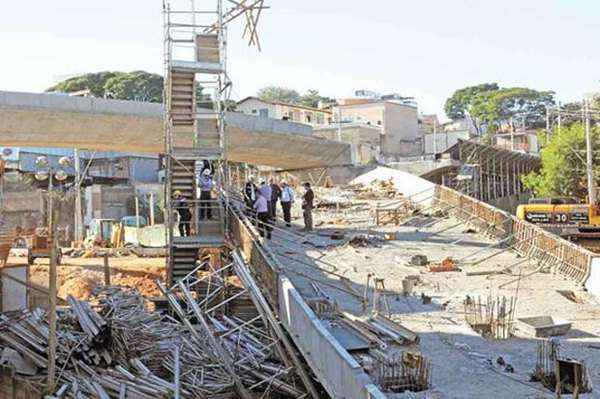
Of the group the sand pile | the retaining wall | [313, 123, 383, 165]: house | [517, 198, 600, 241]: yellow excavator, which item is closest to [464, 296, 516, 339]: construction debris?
the retaining wall

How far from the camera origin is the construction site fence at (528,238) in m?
17.9

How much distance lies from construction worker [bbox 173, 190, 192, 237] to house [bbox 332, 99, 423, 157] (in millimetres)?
40980

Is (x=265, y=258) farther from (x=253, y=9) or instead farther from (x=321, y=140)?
(x=321, y=140)

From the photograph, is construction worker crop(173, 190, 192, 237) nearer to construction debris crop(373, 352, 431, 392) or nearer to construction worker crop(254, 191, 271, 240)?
construction worker crop(254, 191, 271, 240)

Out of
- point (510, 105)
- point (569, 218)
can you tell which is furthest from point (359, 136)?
point (510, 105)

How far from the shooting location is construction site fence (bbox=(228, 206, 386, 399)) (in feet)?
26.4

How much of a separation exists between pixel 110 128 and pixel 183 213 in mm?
13233

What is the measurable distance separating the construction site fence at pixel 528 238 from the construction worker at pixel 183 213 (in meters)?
9.28

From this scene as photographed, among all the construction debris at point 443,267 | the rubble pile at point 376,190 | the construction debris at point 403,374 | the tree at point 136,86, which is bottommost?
the construction debris at point 403,374

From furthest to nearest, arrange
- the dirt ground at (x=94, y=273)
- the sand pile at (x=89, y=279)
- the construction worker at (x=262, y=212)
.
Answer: the dirt ground at (x=94, y=273), the sand pile at (x=89, y=279), the construction worker at (x=262, y=212)

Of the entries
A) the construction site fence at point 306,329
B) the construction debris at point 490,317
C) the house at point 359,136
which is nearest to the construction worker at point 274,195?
the construction site fence at point 306,329

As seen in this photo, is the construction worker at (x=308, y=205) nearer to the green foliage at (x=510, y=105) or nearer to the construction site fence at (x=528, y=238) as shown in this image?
the construction site fence at (x=528, y=238)

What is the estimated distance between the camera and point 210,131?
21.4 m

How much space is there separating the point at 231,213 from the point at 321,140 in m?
22.6
